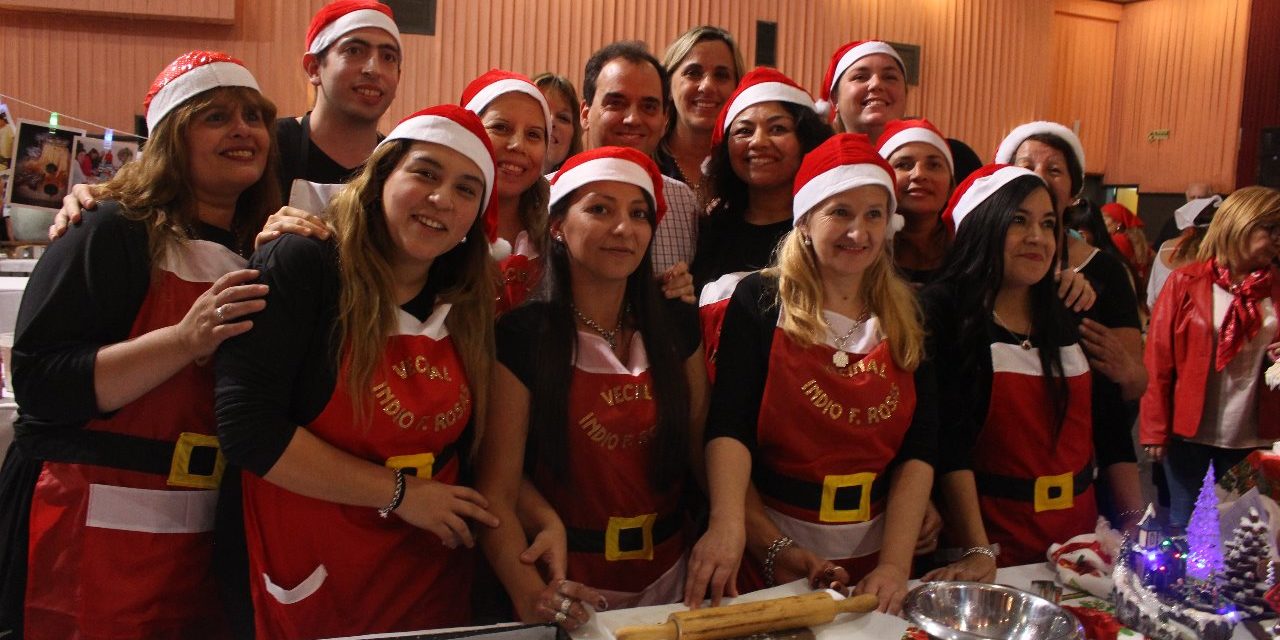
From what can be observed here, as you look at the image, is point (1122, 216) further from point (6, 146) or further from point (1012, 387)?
point (6, 146)

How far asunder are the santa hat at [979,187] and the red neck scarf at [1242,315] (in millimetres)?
2383

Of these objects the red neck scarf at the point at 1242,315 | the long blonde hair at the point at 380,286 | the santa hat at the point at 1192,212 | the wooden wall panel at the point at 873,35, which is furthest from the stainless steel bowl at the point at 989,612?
the wooden wall panel at the point at 873,35

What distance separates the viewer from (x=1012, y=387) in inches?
92.7

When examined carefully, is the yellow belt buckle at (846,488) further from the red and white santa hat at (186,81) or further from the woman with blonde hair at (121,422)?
the red and white santa hat at (186,81)

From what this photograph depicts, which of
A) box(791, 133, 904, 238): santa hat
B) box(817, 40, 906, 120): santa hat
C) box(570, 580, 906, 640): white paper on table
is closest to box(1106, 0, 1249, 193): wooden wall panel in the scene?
box(817, 40, 906, 120): santa hat

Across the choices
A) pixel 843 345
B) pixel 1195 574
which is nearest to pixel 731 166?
pixel 843 345

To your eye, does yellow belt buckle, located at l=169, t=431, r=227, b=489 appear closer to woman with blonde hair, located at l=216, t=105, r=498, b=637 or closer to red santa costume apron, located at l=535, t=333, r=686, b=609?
woman with blonde hair, located at l=216, t=105, r=498, b=637

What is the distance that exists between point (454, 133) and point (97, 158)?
7.51ft

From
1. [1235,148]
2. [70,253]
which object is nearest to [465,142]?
[70,253]

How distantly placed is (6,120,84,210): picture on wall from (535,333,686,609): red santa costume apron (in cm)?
238

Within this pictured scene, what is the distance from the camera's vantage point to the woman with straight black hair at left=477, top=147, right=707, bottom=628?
2078 millimetres

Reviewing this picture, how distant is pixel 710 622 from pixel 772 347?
2.73 feet

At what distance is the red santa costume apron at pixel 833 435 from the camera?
218 cm

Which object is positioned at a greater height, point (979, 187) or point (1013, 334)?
point (979, 187)
